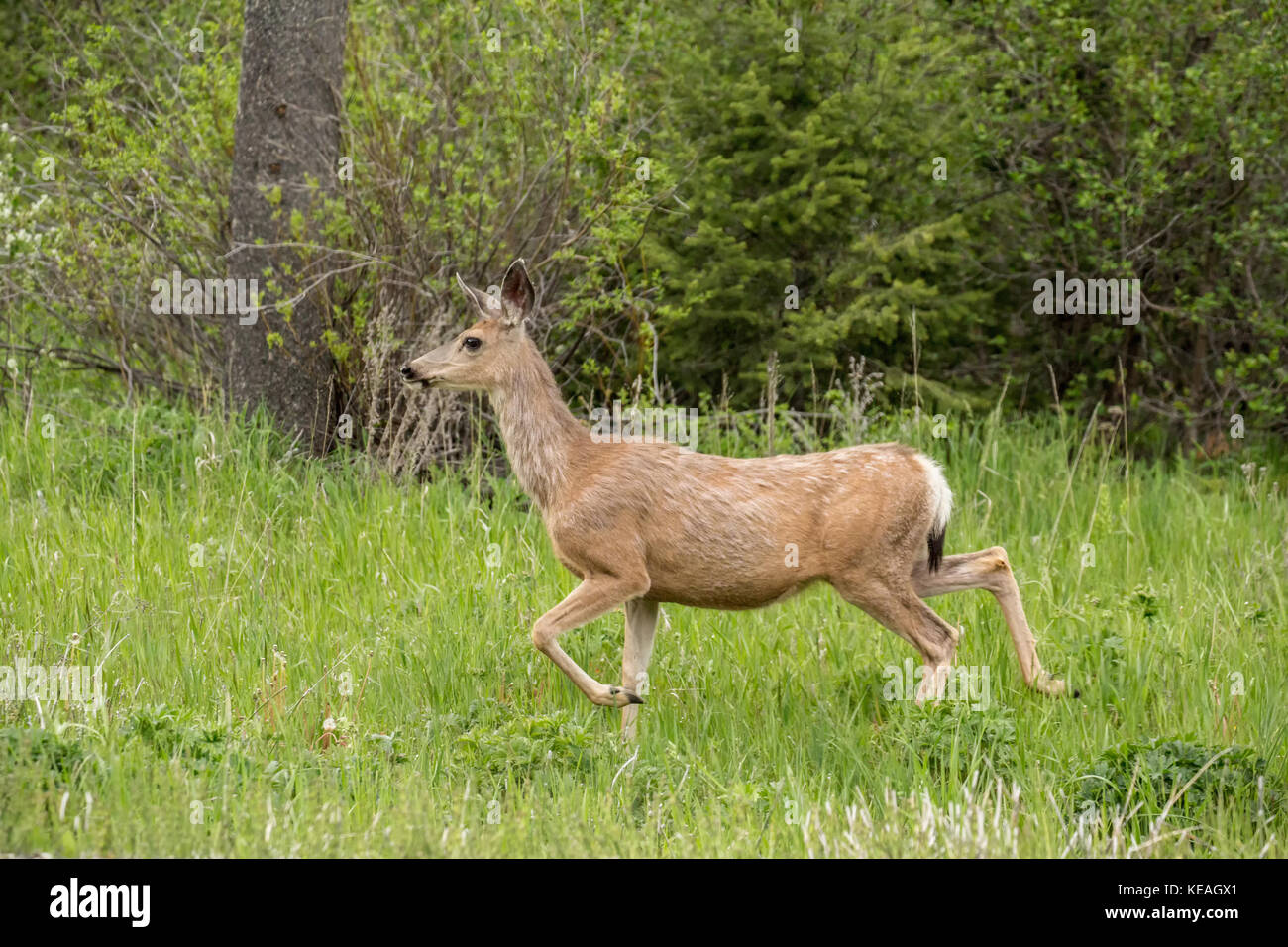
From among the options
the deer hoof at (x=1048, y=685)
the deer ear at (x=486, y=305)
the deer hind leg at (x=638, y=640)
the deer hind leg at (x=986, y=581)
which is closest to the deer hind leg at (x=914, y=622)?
the deer hind leg at (x=986, y=581)

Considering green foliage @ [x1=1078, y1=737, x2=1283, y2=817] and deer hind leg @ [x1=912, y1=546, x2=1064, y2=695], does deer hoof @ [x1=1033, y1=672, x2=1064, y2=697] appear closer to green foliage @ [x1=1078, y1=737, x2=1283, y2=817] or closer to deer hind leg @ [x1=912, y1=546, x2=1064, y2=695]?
deer hind leg @ [x1=912, y1=546, x2=1064, y2=695]

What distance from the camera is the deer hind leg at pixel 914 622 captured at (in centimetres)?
681

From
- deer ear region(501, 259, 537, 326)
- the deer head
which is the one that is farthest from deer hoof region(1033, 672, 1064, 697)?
deer ear region(501, 259, 537, 326)

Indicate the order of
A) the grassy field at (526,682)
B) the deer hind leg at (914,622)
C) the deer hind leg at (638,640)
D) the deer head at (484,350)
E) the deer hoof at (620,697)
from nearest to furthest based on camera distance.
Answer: the grassy field at (526,682) < the deer hoof at (620,697) < the deer hind leg at (914,622) < the deer hind leg at (638,640) < the deer head at (484,350)

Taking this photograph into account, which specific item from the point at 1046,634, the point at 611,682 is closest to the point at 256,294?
the point at 611,682

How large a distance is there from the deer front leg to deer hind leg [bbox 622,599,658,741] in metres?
0.30

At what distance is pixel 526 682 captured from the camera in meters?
6.99

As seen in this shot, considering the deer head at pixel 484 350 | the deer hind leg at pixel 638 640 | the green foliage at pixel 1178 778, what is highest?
the deer head at pixel 484 350

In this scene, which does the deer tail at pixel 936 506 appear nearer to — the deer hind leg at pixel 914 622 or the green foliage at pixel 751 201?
the deer hind leg at pixel 914 622

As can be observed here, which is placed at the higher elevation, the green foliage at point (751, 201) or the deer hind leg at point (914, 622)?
the green foliage at point (751, 201)

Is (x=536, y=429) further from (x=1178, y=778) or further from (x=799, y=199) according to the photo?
(x=799, y=199)

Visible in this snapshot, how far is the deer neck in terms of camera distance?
693 centimetres

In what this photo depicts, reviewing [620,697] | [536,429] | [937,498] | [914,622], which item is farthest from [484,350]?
[914,622]

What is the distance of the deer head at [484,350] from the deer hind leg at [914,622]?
1814 millimetres
